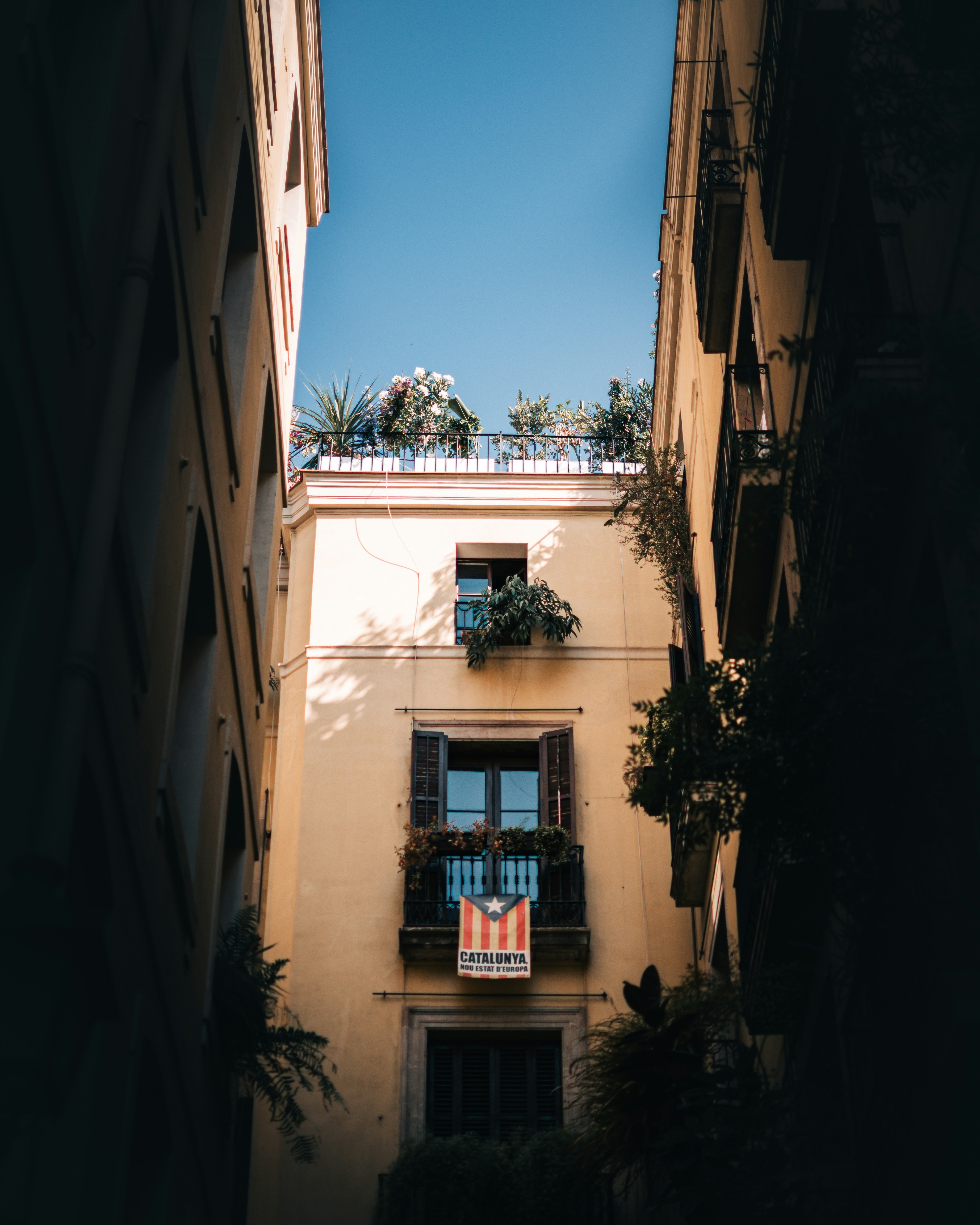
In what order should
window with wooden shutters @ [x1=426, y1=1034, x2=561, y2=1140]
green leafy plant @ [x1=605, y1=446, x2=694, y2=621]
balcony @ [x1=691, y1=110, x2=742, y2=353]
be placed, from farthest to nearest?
green leafy plant @ [x1=605, y1=446, x2=694, y2=621] < window with wooden shutters @ [x1=426, y1=1034, x2=561, y2=1140] < balcony @ [x1=691, y1=110, x2=742, y2=353]

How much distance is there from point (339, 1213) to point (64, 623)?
1161cm

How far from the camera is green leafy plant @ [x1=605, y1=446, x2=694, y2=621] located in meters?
17.5

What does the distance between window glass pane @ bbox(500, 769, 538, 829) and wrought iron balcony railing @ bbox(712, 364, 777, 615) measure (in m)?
6.50

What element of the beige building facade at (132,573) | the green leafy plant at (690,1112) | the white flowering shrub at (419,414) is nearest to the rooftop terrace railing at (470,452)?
the white flowering shrub at (419,414)

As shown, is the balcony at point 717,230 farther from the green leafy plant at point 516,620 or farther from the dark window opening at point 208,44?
the green leafy plant at point 516,620

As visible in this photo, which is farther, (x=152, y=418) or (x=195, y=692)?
(x=195, y=692)

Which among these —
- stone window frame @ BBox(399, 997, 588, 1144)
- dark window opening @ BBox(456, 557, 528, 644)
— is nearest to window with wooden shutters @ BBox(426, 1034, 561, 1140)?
stone window frame @ BBox(399, 997, 588, 1144)

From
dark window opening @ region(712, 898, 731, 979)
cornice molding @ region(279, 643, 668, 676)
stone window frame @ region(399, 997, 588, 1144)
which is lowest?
stone window frame @ region(399, 997, 588, 1144)

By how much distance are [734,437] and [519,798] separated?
926 centimetres

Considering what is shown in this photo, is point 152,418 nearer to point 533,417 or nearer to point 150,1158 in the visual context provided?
point 150,1158

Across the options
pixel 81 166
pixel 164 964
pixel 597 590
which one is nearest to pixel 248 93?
pixel 81 166

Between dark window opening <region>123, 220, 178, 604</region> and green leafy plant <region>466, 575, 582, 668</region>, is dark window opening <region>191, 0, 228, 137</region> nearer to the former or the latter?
dark window opening <region>123, 220, 178, 604</region>

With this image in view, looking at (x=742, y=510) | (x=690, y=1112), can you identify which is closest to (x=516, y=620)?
(x=742, y=510)

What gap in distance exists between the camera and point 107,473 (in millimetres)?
6125
